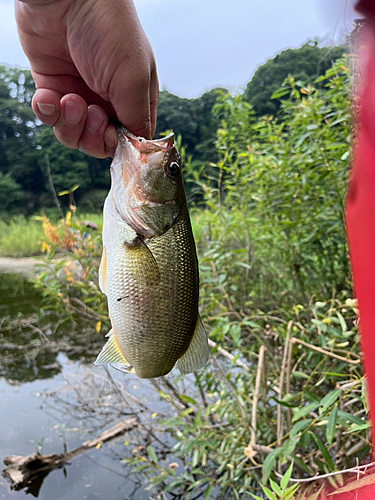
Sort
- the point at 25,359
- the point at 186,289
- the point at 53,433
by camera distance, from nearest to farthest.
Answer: the point at 186,289, the point at 53,433, the point at 25,359

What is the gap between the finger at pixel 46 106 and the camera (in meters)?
0.82

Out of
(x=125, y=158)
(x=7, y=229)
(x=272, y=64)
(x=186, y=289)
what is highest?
(x=272, y=64)

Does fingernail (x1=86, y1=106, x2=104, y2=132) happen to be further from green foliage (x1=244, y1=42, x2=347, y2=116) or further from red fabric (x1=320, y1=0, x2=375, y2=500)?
green foliage (x1=244, y1=42, x2=347, y2=116)

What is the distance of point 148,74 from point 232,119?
181 centimetres

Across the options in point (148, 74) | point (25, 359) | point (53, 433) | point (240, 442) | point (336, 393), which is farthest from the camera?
point (25, 359)

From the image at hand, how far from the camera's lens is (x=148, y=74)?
78 centimetres

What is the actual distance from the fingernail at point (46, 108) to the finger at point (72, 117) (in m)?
0.02

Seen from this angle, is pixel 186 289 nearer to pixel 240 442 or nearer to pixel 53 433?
pixel 240 442

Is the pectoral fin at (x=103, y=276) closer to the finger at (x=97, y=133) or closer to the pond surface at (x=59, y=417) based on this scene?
the finger at (x=97, y=133)

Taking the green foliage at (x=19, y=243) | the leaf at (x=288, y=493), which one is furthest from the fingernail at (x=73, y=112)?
the green foliage at (x=19, y=243)

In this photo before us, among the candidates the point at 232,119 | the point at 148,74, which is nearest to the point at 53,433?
the point at 232,119

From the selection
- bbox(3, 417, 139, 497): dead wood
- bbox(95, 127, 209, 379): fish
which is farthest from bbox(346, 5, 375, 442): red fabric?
bbox(3, 417, 139, 497): dead wood

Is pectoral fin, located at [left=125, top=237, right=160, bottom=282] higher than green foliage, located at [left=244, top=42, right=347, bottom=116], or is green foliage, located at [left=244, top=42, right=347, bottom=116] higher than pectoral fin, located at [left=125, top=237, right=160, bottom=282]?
green foliage, located at [left=244, top=42, right=347, bottom=116]

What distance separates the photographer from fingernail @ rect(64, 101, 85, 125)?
830mm
